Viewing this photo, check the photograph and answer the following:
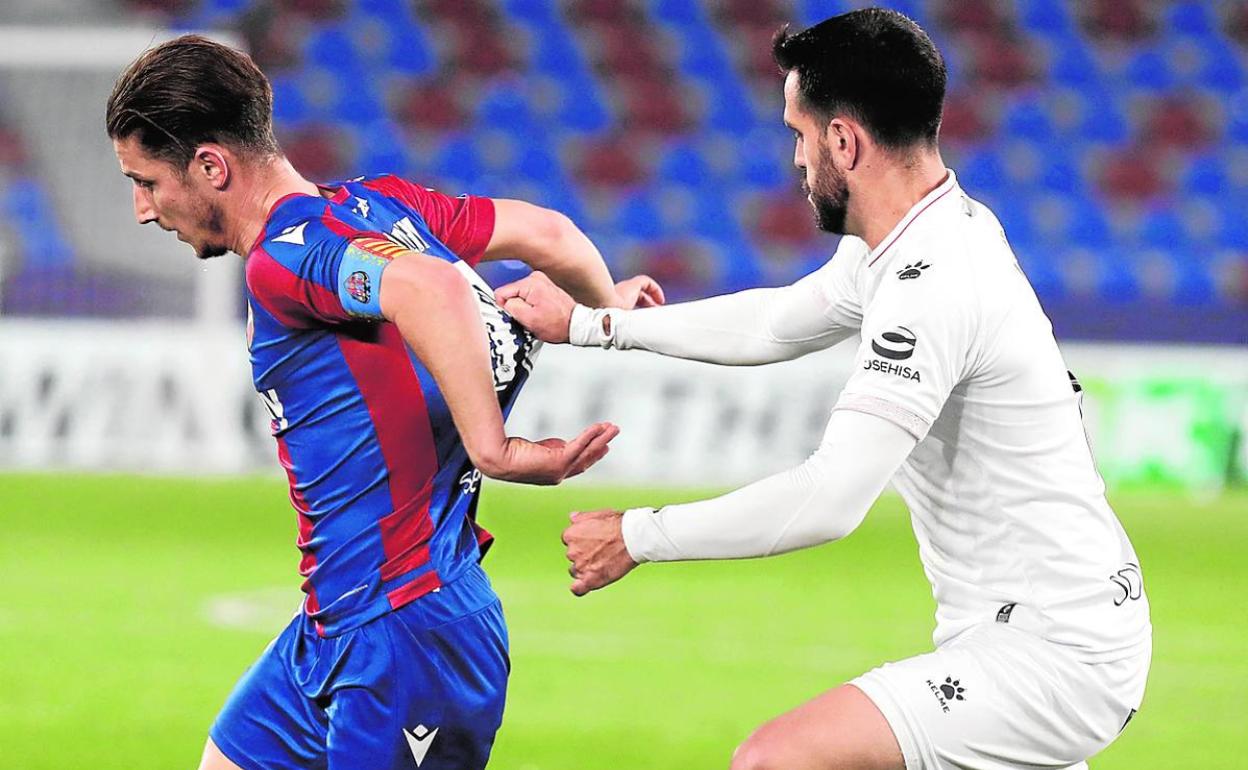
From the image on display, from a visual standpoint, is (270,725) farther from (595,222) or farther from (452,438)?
(595,222)

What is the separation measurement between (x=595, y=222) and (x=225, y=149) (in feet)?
47.6

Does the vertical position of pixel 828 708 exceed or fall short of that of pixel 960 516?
it falls short

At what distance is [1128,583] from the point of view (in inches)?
134

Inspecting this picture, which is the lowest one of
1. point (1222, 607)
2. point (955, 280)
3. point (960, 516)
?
point (1222, 607)

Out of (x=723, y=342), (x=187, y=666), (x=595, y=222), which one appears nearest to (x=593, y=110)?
(x=595, y=222)

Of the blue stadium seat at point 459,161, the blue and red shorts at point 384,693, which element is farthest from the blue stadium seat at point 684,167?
the blue and red shorts at point 384,693

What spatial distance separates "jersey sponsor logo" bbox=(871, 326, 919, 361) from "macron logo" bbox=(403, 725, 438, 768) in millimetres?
1089

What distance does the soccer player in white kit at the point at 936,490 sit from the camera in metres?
3.14

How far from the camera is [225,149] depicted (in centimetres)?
315

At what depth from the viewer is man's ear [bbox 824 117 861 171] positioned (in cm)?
336

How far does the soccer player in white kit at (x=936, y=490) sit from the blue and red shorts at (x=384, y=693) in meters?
0.24

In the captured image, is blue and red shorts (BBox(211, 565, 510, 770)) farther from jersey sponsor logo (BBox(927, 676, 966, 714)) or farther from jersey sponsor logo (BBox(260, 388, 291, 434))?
jersey sponsor logo (BBox(927, 676, 966, 714))

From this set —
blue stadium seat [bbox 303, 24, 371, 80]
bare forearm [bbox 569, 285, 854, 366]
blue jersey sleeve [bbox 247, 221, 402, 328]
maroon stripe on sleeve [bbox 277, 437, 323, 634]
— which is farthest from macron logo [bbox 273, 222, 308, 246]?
blue stadium seat [bbox 303, 24, 371, 80]

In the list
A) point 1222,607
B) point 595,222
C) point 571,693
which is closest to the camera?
point 571,693
